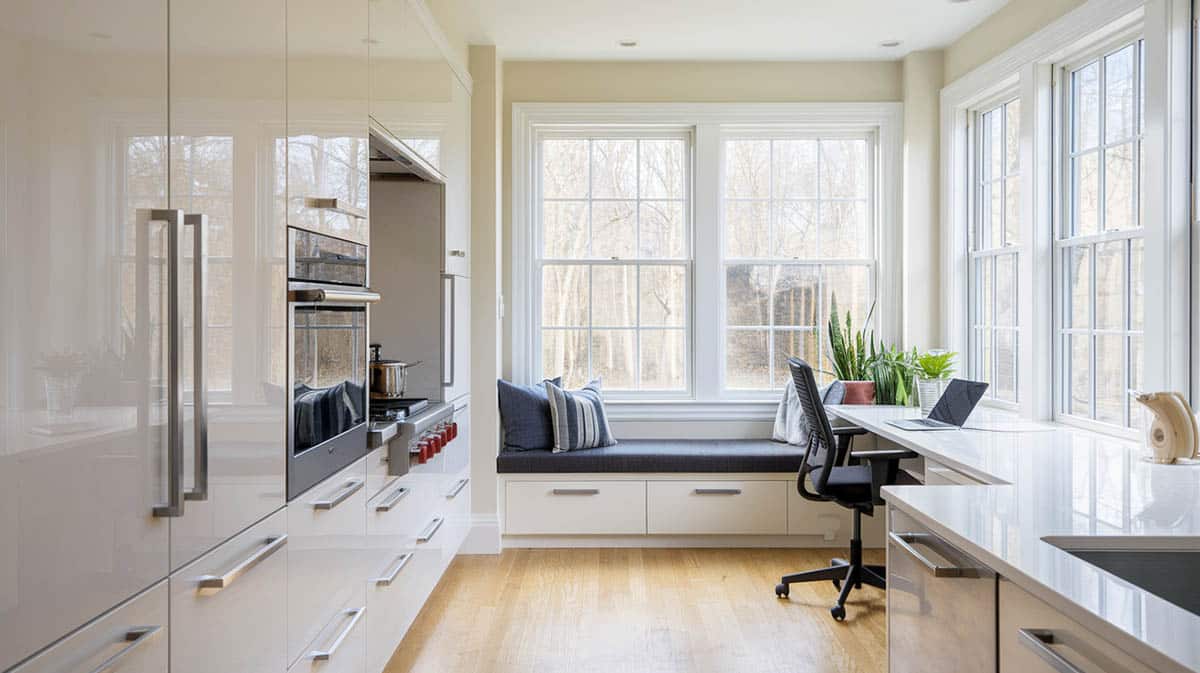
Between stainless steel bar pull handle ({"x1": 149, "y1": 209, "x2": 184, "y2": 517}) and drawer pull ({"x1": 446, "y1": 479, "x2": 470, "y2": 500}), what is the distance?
2343mm

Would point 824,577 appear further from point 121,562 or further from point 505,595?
point 121,562

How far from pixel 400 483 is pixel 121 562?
1656 mm

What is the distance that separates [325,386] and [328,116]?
2.25 feet

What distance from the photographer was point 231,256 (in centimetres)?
161

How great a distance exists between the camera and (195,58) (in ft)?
4.79

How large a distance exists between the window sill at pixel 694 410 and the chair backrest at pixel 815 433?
1138mm

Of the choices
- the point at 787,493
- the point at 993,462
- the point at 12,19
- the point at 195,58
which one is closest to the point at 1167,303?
the point at 993,462

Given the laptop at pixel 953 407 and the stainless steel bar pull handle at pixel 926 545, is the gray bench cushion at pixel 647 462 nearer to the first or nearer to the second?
the laptop at pixel 953 407

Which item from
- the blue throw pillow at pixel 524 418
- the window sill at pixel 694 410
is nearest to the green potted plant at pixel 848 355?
the window sill at pixel 694 410

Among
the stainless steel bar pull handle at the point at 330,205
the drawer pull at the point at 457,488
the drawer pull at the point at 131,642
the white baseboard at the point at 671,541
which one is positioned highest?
the stainless steel bar pull handle at the point at 330,205

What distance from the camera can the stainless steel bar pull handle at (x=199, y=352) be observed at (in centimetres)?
141

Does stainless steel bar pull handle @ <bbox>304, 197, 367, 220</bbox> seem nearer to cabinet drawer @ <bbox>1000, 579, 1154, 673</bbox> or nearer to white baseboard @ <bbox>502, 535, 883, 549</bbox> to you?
cabinet drawer @ <bbox>1000, 579, 1154, 673</bbox>

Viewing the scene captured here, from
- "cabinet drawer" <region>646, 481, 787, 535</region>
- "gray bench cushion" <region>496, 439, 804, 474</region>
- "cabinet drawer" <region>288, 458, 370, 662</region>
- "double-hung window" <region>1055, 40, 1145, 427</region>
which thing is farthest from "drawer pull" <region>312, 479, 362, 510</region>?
"double-hung window" <region>1055, 40, 1145, 427</region>

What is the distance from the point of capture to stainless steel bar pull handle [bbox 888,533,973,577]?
5.17 ft
